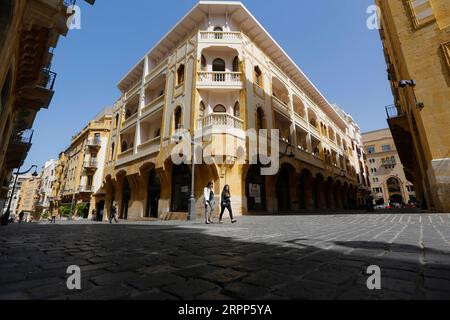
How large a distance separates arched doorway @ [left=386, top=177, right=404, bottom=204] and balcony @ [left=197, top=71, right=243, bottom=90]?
176 feet

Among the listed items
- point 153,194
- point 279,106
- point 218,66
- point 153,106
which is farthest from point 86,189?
point 279,106

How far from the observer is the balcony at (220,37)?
623 inches

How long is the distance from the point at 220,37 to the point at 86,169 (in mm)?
28300

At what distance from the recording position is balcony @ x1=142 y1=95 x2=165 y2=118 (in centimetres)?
1789

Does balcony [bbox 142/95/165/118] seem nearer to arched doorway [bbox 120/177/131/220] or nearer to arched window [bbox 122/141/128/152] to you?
arched window [bbox 122/141/128/152]

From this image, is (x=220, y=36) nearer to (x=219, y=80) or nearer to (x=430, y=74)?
(x=219, y=80)

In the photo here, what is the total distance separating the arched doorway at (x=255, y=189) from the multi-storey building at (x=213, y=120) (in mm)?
68

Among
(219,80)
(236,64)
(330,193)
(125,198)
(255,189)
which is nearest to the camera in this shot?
(255,189)

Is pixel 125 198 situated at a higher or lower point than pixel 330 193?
lower

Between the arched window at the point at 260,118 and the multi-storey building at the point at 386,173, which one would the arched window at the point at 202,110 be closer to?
the arched window at the point at 260,118

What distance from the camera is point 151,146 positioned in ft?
57.6

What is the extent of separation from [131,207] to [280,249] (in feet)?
59.9

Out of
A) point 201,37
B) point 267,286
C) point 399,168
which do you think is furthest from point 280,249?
point 399,168

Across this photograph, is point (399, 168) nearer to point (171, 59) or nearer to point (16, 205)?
point (171, 59)
